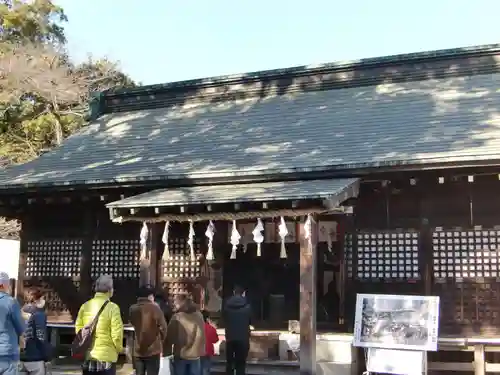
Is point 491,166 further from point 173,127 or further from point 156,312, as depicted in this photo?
point 173,127

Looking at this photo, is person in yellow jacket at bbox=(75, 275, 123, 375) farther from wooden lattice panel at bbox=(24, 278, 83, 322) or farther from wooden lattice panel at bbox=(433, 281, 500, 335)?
wooden lattice panel at bbox=(24, 278, 83, 322)

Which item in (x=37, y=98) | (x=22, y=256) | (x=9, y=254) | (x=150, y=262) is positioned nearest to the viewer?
(x=150, y=262)

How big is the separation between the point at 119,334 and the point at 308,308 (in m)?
3.58

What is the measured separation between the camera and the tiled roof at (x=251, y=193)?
885 cm

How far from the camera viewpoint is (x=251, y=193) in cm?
944

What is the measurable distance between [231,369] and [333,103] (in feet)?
21.4

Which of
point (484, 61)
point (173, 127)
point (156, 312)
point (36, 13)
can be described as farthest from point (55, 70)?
point (156, 312)

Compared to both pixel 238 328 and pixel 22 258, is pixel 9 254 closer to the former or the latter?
pixel 22 258

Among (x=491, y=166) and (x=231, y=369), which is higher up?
(x=491, y=166)

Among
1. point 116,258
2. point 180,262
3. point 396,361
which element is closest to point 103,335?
point 396,361

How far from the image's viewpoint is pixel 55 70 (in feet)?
80.3

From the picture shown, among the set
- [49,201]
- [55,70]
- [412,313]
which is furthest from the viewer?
[55,70]

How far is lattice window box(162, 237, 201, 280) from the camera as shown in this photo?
11797 mm

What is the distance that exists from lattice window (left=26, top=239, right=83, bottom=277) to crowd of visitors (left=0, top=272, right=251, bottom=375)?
3.19 metres
